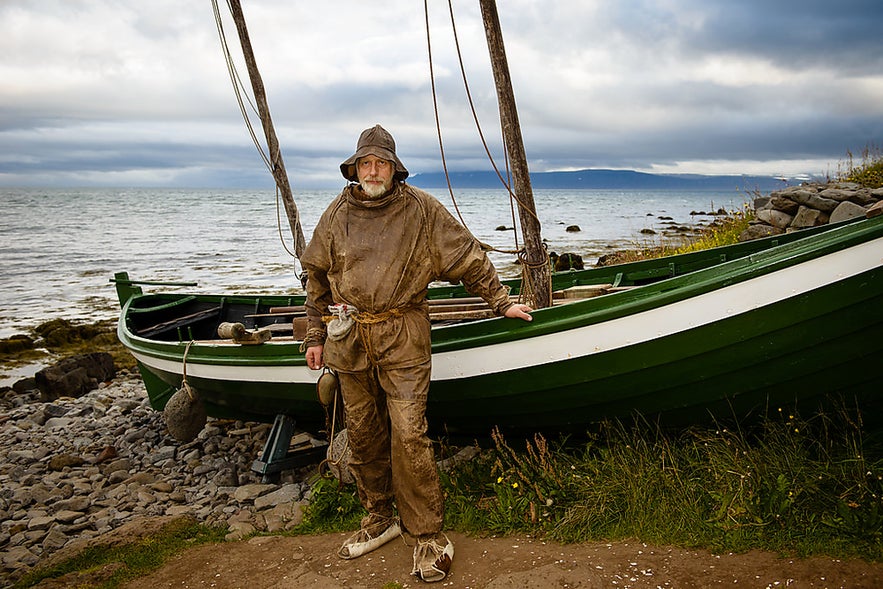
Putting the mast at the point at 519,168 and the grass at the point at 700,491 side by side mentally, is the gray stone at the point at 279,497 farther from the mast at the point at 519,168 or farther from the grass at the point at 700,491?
the mast at the point at 519,168

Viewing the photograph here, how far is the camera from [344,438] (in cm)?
529

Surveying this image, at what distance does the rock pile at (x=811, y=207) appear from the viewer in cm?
1012

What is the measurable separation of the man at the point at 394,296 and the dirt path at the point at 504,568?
19 cm

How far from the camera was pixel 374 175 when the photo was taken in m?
4.01

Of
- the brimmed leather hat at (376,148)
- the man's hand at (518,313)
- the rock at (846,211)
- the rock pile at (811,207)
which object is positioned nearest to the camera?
the brimmed leather hat at (376,148)

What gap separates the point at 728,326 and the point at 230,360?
14.4 feet

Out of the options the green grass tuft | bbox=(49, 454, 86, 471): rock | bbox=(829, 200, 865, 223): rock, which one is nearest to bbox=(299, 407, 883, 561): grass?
the green grass tuft

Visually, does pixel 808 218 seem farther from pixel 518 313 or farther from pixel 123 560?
pixel 123 560

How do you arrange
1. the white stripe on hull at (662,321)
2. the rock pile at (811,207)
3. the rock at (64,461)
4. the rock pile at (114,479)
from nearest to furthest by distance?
the white stripe on hull at (662,321) → the rock pile at (114,479) → the rock at (64,461) → the rock pile at (811,207)

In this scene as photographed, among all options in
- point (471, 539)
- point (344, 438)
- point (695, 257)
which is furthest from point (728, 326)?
point (695, 257)

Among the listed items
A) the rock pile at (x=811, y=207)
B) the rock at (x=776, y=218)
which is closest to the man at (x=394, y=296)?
the rock pile at (x=811, y=207)

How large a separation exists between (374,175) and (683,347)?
2164mm

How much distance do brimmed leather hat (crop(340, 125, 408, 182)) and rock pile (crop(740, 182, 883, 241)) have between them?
27.0 ft

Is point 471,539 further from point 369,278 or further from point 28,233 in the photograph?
point 28,233
